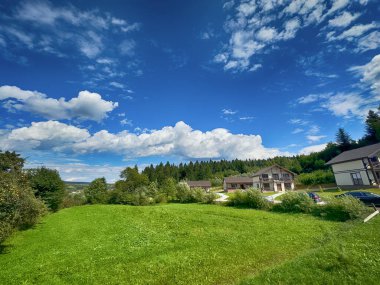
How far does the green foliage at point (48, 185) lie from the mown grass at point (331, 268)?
131ft

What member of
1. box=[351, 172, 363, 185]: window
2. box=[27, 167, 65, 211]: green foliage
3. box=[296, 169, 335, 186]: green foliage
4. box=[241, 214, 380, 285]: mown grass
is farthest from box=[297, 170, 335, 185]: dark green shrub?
box=[27, 167, 65, 211]: green foliage

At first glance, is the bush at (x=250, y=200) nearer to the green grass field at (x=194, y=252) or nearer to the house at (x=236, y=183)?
the green grass field at (x=194, y=252)

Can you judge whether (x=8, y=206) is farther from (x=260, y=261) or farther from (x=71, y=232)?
(x=260, y=261)

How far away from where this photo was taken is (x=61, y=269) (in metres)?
13.1

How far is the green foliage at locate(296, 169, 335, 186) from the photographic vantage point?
202 ft

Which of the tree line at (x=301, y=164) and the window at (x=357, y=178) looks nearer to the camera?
the window at (x=357, y=178)

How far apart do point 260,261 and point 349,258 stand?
4.37m

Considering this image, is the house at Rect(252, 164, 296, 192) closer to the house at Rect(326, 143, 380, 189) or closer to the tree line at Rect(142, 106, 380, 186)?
the tree line at Rect(142, 106, 380, 186)

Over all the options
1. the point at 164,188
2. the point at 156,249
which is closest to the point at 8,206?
the point at 156,249

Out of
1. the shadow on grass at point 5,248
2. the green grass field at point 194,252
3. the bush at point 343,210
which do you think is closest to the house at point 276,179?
the bush at point 343,210

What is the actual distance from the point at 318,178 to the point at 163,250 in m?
64.3

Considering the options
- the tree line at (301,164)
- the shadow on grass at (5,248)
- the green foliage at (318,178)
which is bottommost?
the shadow on grass at (5,248)

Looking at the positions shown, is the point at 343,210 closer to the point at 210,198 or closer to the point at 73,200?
the point at 210,198

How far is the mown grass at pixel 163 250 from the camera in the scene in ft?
38.5
